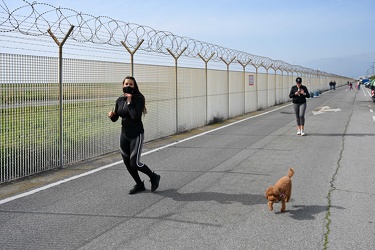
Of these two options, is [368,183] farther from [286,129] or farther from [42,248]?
[286,129]

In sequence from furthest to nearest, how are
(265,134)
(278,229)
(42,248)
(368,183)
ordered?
(265,134)
(368,183)
(278,229)
(42,248)

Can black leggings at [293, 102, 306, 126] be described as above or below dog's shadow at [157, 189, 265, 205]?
above

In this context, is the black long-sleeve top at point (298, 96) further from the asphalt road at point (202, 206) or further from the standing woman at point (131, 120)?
the standing woman at point (131, 120)

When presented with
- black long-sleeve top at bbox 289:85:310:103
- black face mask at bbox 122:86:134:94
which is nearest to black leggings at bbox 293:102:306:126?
black long-sleeve top at bbox 289:85:310:103

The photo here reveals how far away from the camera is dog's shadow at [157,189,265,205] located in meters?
5.93

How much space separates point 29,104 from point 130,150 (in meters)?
2.22

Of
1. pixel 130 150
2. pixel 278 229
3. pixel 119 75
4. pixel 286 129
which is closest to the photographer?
pixel 278 229

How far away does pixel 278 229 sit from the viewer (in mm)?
4777

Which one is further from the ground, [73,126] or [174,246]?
[73,126]

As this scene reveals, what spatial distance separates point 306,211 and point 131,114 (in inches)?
99.5

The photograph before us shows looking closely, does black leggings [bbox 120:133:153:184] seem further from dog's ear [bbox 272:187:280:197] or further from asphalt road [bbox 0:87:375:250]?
dog's ear [bbox 272:187:280:197]

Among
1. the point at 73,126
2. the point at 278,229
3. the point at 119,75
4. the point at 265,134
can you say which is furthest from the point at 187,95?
the point at 278,229

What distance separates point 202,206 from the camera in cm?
569

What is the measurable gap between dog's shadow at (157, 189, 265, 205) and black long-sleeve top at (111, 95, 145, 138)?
3.23 feet
